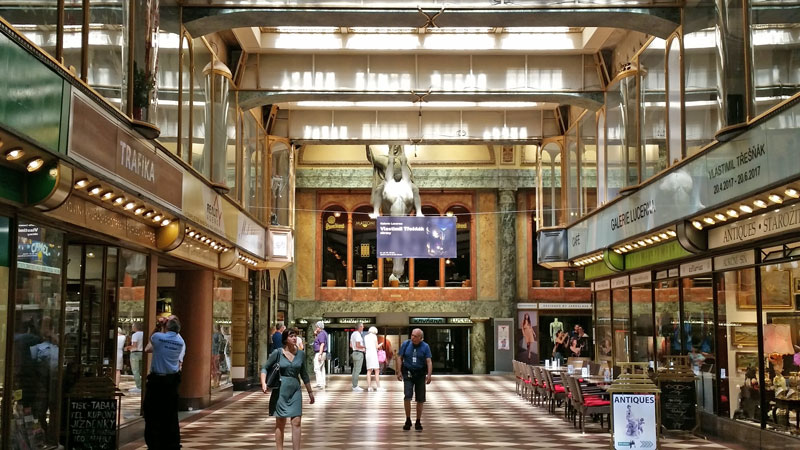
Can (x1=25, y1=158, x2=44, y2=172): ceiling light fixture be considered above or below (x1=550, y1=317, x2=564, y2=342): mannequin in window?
above

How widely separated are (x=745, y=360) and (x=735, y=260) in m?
1.34

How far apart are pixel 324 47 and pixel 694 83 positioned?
7.74 metres

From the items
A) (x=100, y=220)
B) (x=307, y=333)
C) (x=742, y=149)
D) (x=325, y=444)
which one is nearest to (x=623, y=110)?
(x=742, y=149)

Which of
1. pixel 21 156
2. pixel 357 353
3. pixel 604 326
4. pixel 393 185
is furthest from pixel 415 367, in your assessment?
pixel 393 185

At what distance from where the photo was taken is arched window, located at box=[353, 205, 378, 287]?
32844 mm

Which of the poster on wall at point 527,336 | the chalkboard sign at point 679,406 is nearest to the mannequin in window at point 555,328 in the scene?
the poster on wall at point 527,336

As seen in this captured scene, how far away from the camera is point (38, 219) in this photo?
9227 millimetres

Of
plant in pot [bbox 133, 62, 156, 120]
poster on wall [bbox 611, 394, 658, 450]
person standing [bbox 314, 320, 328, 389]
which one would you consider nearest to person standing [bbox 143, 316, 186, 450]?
plant in pot [bbox 133, 62, 156, 120]

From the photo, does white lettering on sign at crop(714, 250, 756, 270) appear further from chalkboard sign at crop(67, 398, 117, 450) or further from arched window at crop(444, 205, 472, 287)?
arched window at crop(444, 205, 472, 287)

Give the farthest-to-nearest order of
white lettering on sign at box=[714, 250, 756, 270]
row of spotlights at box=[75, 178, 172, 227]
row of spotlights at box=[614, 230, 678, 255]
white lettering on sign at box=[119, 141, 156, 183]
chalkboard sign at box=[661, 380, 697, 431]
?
row of spotlights at box=[614, 230, 678, 255] < chalkboard sign at box=[661, 380, 697, 431] < white lettering on sign at box=[714, 250, 756, 270] < white lettering on sign at box=[119, 141, 156, 183] < row of spotlights at box=[75, 178, 172, 227]

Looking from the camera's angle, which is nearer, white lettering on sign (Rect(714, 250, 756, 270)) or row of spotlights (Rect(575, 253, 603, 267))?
white lettering on sign (Rect(714, 250, 756, 270))

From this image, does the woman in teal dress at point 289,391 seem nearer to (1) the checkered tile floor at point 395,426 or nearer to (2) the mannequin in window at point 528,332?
(1) the checkered tile floor at point 395,426

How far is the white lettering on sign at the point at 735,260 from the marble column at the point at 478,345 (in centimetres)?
1891

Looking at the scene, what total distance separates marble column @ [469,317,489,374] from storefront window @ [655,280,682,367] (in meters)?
15.5
